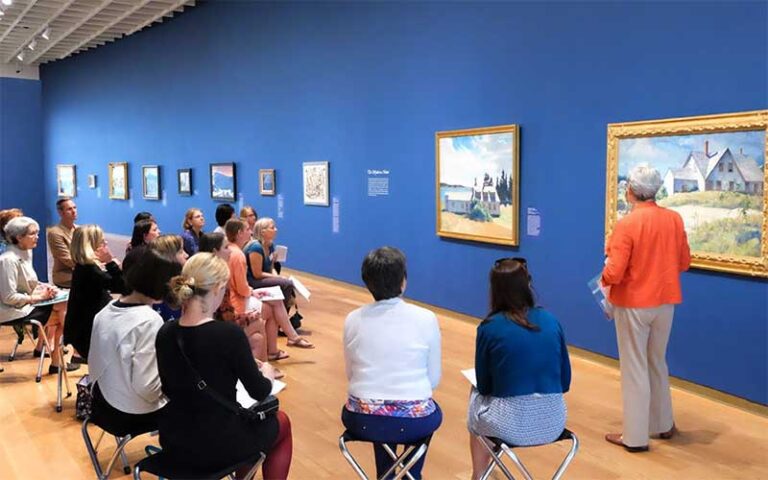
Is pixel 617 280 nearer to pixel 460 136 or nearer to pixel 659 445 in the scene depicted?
pixel 659 445

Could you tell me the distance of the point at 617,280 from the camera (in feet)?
12.7

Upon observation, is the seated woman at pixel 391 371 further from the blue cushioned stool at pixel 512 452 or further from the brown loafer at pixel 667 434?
the brown loafer at pixel 667 434

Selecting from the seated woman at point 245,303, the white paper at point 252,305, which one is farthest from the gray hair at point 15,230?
the white paper at point 252,305

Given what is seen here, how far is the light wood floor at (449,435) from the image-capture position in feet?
12.3

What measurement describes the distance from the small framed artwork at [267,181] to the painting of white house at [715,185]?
698 centimetres

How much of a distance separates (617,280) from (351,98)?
6.02 m

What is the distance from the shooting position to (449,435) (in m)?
4.22

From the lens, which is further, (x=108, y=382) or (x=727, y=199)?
(x=727, y=199)

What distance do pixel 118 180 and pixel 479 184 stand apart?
11.5m

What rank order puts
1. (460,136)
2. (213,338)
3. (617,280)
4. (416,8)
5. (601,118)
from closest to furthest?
(213,338), (617,280), (601,118), (460,136), (416,8)

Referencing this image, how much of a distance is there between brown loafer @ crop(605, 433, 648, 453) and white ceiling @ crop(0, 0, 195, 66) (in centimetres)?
1074

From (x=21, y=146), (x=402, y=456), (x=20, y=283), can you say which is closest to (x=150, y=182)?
(x=21, y=146)

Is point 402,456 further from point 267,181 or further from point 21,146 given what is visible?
point 267,181

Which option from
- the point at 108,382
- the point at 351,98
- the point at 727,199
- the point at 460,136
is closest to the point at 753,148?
the point at 727,199
